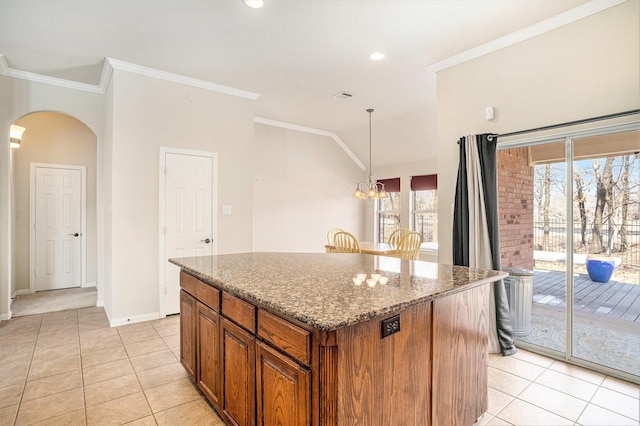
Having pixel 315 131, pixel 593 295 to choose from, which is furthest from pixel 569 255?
pixel 315 131

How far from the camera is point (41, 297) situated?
4766 millimetres

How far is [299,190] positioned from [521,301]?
4247mm

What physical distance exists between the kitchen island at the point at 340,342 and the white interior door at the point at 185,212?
1.87 m

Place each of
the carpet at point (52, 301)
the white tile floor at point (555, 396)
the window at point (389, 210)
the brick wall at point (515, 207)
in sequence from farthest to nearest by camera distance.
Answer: the window at point (389, 210)
the carpet at point (52, 301)
the brick wall at point (515, 207)
the white tile floor at point (555, 396)

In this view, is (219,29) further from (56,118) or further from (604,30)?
(56,118)

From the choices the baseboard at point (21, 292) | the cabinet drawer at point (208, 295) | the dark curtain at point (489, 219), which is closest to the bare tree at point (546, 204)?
the dark curtain at point (489, 219)

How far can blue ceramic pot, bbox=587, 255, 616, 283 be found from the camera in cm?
267

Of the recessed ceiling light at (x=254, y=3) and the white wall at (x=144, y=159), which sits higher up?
the recessed ceiling light at (x=254, y=3)

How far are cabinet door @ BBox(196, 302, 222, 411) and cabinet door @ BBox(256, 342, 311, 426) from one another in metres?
0.50

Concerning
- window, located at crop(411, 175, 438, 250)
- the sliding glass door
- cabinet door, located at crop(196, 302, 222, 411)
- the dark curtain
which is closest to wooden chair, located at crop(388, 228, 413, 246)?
window, located at crop(411, 175, 438, 250)

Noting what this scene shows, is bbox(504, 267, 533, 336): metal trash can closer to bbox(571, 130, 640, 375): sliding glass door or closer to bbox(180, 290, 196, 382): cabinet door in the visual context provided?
bbox(571, 130, 640, 375): sliding glass door

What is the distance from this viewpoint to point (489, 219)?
307 centimetres

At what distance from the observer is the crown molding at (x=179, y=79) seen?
3590 mm

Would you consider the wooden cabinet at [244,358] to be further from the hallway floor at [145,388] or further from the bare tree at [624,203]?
the bare tree at [624,203]
